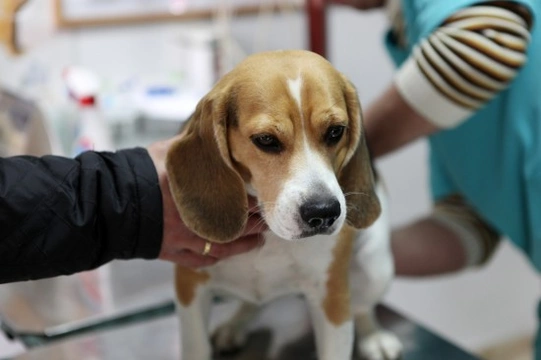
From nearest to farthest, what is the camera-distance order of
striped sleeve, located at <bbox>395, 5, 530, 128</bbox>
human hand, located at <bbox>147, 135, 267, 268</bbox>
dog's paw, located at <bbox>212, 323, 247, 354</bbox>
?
1. human hand, located at <bbox>147, 135, 267, 268</bbox>
2. striped sleeve, located at <bbox>395, 5, 530, 128</bbox>
3. dog's paw, located at <bbox>212, 323, 247, 354</bbox>

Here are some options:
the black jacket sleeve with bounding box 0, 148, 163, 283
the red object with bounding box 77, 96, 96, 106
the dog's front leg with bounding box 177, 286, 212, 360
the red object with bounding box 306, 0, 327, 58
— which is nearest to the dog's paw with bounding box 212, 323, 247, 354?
the dog's front leg with bounding box 177, 286, 212, 360

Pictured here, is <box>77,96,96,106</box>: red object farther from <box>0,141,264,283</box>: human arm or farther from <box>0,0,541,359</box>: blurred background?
<box>0,141,264,283</box>: human arm

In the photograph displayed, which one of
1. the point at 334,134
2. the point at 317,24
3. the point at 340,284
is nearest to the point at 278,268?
the point at 340,284

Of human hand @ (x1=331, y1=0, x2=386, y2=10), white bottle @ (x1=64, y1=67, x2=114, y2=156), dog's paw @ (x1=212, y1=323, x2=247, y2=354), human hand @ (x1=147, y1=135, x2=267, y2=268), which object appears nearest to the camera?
human hand @ (x1=147, y1=135, x2=267, y2=268)

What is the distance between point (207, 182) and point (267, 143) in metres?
0.08

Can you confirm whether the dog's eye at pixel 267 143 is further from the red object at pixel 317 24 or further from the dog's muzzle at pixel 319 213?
the red object at pixel 317 24

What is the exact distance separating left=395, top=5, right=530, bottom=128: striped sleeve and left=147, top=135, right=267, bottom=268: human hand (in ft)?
0.95

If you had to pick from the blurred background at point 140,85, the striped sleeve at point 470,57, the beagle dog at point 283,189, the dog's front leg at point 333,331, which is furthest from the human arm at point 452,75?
the blurred background at point 140,85

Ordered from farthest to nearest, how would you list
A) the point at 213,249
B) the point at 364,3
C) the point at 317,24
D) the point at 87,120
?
the point at 317,24 → the point at 87,120 → the point at 364,3 → the point at 213,249

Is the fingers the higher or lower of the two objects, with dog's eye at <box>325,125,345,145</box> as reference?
lower

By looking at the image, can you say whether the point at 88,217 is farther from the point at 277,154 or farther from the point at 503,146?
the point at 503,146

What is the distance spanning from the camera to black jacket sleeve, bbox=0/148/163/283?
2.30 feet

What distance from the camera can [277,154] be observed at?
26.3 inches

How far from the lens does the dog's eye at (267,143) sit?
662 millimetres
